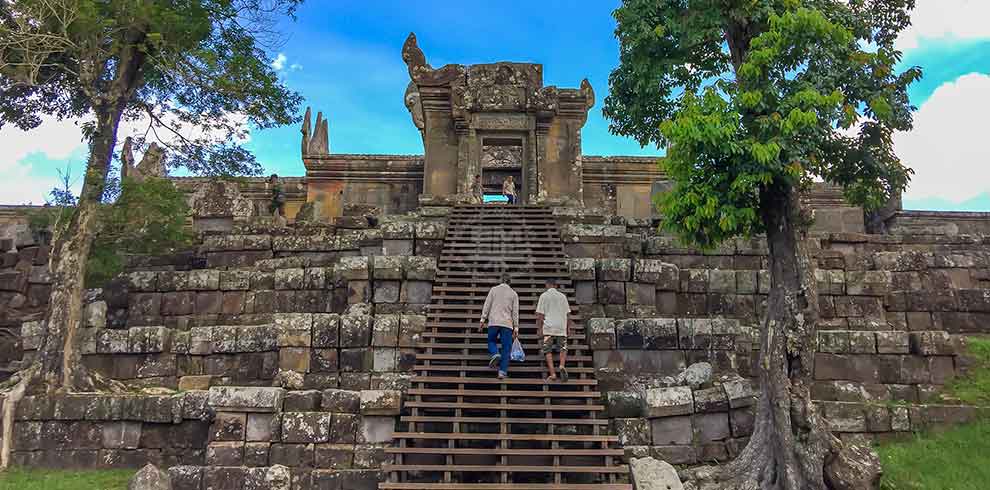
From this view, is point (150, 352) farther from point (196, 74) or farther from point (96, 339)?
point (196, 74)

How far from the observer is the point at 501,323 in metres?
7.41

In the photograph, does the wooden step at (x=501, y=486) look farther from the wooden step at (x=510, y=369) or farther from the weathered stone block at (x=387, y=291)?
the weathered stone block at (x=387, y=291)

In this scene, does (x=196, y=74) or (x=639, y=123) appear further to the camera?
(x=196, y=74)

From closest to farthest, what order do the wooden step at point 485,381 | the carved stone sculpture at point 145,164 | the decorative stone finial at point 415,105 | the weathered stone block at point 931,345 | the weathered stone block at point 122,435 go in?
the wooden step at point 485,381
the weathered stone block at point 122,435
the weathered stone block at point 931,345
the carved stone sculpture at point 145,164
the decorative stone finial at point 415,105

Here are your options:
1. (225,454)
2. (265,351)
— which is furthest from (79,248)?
(225,454)

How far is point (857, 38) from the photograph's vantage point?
7.46 metres

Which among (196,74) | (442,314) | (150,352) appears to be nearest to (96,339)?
(150,352)

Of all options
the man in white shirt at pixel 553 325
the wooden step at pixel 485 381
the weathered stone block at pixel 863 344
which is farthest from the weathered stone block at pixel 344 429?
the weathered stone block at pixel 863 344

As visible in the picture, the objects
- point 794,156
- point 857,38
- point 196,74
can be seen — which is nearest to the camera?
point 794,156

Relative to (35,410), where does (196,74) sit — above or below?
above

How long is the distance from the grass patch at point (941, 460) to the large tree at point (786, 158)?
766mm

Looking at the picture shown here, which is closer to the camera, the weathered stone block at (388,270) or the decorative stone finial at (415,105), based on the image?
the weathered stone block at (388,270)

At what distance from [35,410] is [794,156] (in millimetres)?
9367

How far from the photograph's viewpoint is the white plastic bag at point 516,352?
7.35 m
